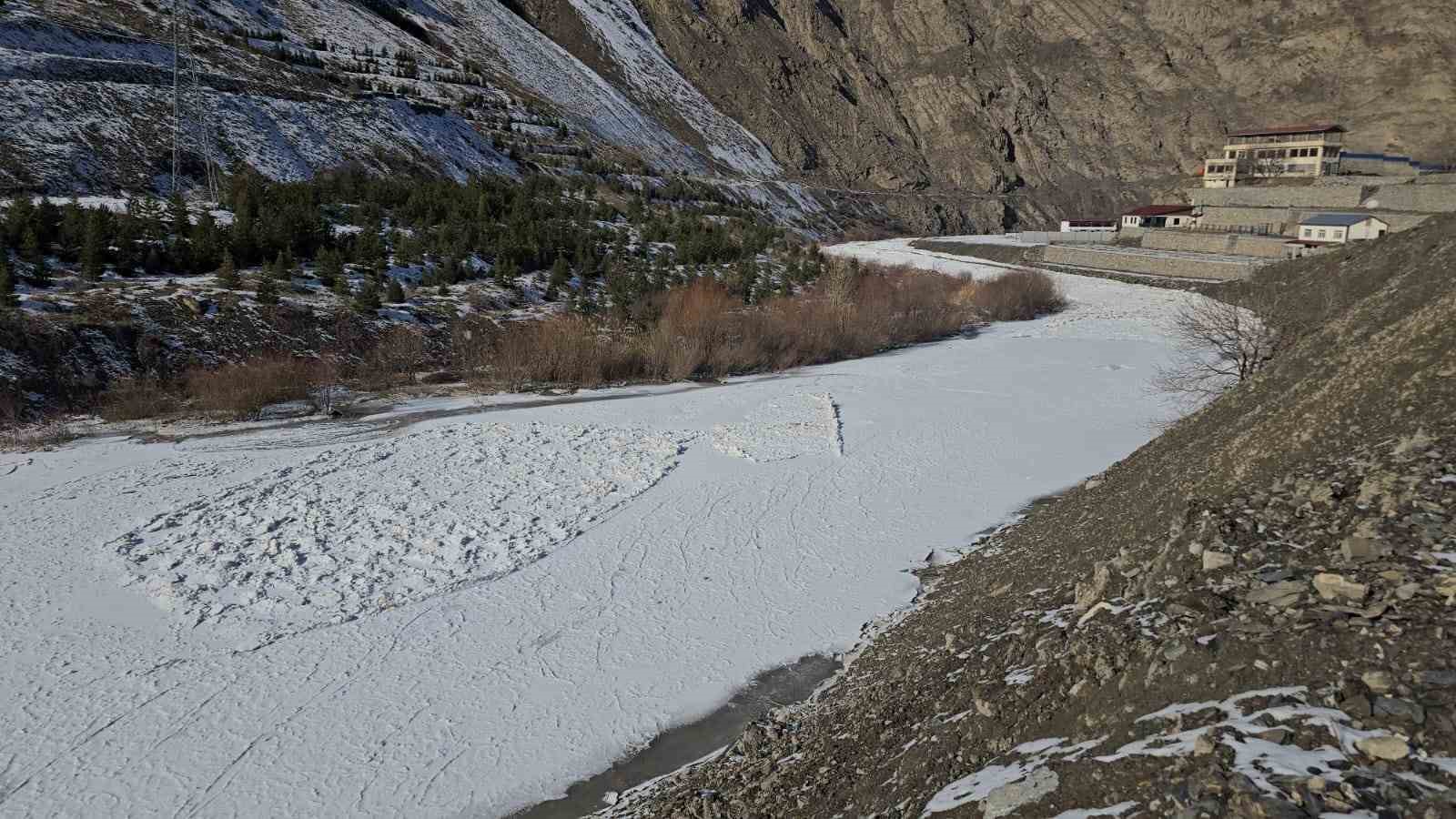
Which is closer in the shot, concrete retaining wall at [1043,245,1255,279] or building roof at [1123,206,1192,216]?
concrete retaining wall at [1043,245,1255,279]

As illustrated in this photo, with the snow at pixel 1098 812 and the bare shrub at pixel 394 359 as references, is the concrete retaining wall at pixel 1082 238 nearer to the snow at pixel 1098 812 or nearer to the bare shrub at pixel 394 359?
the bare shrub at pixel 394 359

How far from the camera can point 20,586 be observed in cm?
1093

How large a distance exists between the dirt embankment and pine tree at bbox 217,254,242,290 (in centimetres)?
2084

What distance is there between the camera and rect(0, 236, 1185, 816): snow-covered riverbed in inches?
328

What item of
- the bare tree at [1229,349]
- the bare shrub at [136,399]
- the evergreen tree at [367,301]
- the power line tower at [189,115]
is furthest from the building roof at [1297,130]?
the bare shrub at [136,399]

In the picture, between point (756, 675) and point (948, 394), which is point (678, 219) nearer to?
point (948, 394)

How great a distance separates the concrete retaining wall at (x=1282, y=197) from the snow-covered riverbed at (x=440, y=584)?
110 feet

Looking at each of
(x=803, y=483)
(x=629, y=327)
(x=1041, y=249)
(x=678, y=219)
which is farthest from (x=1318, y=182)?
(x=803, y=483)

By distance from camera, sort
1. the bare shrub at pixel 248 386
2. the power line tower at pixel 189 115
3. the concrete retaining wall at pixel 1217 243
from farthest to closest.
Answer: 1. the concrete retaining wall at pixel 1217 243
2. the power line tower at pixel 189 115
3. the bare shrub at pixel 248 386

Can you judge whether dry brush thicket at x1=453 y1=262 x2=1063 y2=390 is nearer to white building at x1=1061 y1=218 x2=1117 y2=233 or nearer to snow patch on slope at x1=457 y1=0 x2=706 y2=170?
white building at x1=1061 y1=218 x2=1117 y2=233

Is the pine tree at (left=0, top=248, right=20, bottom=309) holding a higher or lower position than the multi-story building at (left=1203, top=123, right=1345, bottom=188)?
lower

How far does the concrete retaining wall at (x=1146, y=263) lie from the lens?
3881 cm

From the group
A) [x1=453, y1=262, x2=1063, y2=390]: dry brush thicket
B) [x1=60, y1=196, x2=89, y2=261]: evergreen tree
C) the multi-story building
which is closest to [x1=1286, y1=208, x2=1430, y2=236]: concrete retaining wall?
the multi-story building

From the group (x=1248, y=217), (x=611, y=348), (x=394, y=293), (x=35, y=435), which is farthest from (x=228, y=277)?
(x=1248, y=217)
